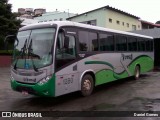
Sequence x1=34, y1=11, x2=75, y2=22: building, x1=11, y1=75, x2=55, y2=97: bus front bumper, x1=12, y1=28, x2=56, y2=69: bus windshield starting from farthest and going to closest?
x1=34, y1=11, x2=75, y2=22: building
x1=12, y1=28, x2=56, y2=69: bus windshield
x1=11, y1=75, x2=55, y2=97: bus front bumper

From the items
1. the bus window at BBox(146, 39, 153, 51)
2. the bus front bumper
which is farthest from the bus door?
the bus window at BBox(146, 39, 153, 51)

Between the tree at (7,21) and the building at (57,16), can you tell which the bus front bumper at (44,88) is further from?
the building at (57,16)

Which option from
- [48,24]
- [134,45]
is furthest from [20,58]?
[134,45]

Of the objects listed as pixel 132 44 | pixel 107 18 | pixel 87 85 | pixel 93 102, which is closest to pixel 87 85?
pixel 87 85

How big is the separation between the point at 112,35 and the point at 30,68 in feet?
18.0

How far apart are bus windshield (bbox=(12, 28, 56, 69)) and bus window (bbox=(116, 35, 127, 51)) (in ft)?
17.1

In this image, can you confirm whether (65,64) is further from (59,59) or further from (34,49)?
(34,49)

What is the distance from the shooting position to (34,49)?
878cm

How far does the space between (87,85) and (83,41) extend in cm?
179

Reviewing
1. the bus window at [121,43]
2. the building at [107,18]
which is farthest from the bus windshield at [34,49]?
the building at [107,18]

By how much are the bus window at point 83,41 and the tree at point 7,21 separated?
18.4m

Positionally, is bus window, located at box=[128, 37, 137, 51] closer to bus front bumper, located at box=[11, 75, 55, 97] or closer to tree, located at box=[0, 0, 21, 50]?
bus front bumper, located at box=[11, 75, 55, 97]

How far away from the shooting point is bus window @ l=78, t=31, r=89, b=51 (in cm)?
1002

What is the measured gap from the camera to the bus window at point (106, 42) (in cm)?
1157
